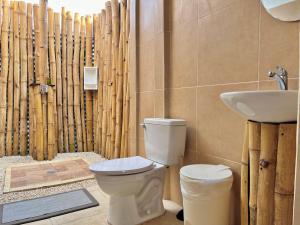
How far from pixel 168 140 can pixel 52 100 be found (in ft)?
8.56

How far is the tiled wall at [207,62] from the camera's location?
4.84 feet

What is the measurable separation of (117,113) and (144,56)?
115 cm

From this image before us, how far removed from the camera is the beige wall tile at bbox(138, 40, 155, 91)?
8.22 ft

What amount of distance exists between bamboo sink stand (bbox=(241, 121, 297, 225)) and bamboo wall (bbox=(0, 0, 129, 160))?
227cm

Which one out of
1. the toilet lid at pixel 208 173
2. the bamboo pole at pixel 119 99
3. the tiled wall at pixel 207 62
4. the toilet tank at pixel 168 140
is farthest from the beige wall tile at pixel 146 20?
the toilet lid at pixel 208 173

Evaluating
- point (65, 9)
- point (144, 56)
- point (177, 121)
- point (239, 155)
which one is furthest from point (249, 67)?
point (65, 9)

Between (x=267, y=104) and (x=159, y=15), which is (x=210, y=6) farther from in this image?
(x=267, y=104)

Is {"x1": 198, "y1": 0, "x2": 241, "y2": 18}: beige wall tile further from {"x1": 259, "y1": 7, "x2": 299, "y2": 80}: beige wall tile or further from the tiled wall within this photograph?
{"x1": 259, "y1": 7, "x2": 299, "y2": 80}: beige wall tile

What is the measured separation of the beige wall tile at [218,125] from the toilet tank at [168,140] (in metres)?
0.15

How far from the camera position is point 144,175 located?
1.91 m

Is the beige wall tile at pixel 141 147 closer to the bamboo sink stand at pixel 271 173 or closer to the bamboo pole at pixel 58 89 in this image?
the bamboo sink stand at pixel 271 173

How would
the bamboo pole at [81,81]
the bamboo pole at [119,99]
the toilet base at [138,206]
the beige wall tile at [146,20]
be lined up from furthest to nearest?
the bamboo pole at [81,81] → the bamboo pole at [119,99] → the beige wall tile at [146,20] → the toilet base at [138,206]

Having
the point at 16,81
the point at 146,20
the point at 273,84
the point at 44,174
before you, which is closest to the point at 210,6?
the point at 273,84

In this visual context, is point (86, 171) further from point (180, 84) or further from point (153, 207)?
point (180, 84)
